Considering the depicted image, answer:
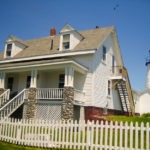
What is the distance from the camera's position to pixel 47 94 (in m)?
18.8

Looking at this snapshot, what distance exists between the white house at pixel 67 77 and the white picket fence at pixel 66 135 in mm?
5121

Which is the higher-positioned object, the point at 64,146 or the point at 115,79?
the point at 115,79

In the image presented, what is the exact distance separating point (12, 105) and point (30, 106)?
1.37 m

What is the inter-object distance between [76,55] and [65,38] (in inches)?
89.6

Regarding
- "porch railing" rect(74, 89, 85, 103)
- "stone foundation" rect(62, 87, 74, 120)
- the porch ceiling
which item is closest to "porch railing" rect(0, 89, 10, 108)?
the porch ceiling

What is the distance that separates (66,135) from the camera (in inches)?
427

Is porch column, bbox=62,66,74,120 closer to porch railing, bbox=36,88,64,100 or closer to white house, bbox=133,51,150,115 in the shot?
porch railing, bbox=36,88,64,100

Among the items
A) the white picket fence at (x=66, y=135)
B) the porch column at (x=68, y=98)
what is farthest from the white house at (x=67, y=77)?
the white picket fence at (x=66, y=135)

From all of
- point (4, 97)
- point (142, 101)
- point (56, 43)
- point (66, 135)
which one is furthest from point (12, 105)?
point (142, 101)

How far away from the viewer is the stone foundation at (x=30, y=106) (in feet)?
61.7

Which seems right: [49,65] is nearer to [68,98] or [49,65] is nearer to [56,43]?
[68,98]

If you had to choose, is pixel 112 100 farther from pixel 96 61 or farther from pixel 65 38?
pixel 65 38

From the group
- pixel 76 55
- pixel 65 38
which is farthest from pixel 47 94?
pixel 65 38

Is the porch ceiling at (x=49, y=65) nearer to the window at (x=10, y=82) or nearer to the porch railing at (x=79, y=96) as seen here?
the porch railing at (x=79, y=96)
